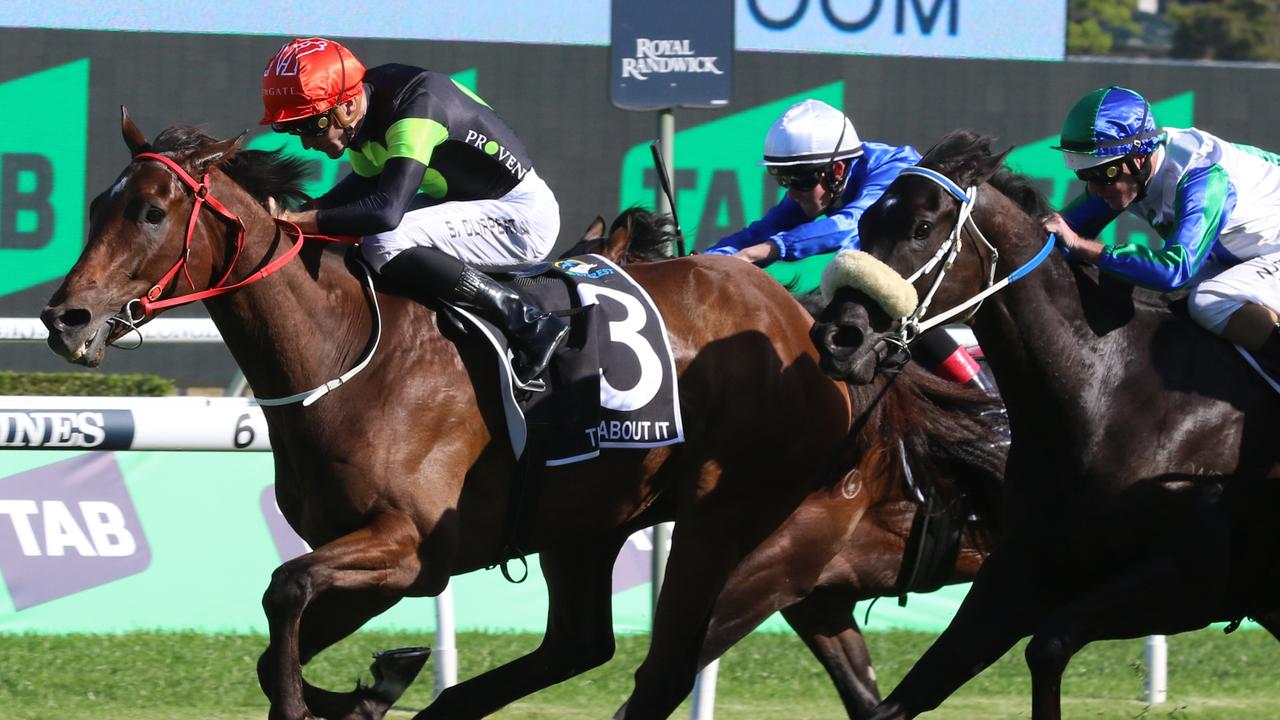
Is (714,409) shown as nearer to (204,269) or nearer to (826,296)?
(826,296)

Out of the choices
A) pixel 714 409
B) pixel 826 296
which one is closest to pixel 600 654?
pixel 714 409

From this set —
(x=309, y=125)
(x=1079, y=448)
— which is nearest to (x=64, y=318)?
(x=309, y=125)

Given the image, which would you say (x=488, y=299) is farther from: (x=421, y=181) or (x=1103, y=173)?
(x=1103, y=173)

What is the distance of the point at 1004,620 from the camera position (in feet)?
13.2

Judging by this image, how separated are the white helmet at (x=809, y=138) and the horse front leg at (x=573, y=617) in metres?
1.19

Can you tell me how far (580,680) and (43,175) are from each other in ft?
30.8

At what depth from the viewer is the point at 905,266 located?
382 centimetres

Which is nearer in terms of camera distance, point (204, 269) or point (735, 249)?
point (204, 269)

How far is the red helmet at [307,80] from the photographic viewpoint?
4.20 metres

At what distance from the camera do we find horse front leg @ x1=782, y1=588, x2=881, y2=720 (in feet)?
16.6

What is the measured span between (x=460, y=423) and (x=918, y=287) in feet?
3.98

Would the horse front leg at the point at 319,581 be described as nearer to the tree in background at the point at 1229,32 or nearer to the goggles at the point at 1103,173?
the goggles at the point at 1103,173

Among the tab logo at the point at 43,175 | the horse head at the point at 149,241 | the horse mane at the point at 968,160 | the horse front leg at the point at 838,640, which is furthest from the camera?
the tab logo at the point at 43,175

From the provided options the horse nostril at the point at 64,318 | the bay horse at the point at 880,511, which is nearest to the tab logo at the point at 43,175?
the bay horse at the point at 880,511
